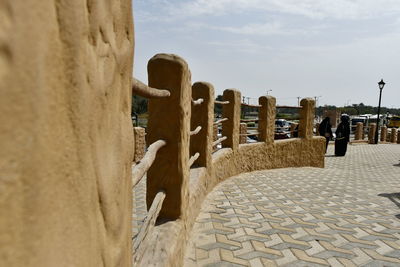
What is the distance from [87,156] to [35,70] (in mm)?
225

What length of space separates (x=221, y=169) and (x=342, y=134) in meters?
9.31

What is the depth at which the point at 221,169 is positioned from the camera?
4.90 metres

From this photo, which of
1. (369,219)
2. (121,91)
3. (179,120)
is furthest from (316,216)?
(121,91)

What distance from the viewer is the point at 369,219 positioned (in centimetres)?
340

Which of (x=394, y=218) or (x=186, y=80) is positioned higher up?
(x=186, y=80)

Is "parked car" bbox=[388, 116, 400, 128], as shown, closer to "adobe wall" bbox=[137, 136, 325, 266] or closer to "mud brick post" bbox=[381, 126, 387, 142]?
"mud brick post" bbox=[381, 126, 387, 142]

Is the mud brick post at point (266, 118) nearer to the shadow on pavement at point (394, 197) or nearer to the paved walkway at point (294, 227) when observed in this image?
the paved walkway at point (294, 227)

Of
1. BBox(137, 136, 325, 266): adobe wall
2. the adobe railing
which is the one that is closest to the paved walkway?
BBox(137, 136, 325, 266): adobe wall

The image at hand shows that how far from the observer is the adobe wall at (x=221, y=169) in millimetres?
1719

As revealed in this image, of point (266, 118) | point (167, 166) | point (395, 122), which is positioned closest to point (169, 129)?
point (167, 166)

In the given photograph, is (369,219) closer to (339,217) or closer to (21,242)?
(339,217)

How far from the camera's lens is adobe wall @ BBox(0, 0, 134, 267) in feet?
1.49

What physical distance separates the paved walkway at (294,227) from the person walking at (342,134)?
7.70 meters

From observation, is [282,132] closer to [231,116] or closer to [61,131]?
[231,116]
